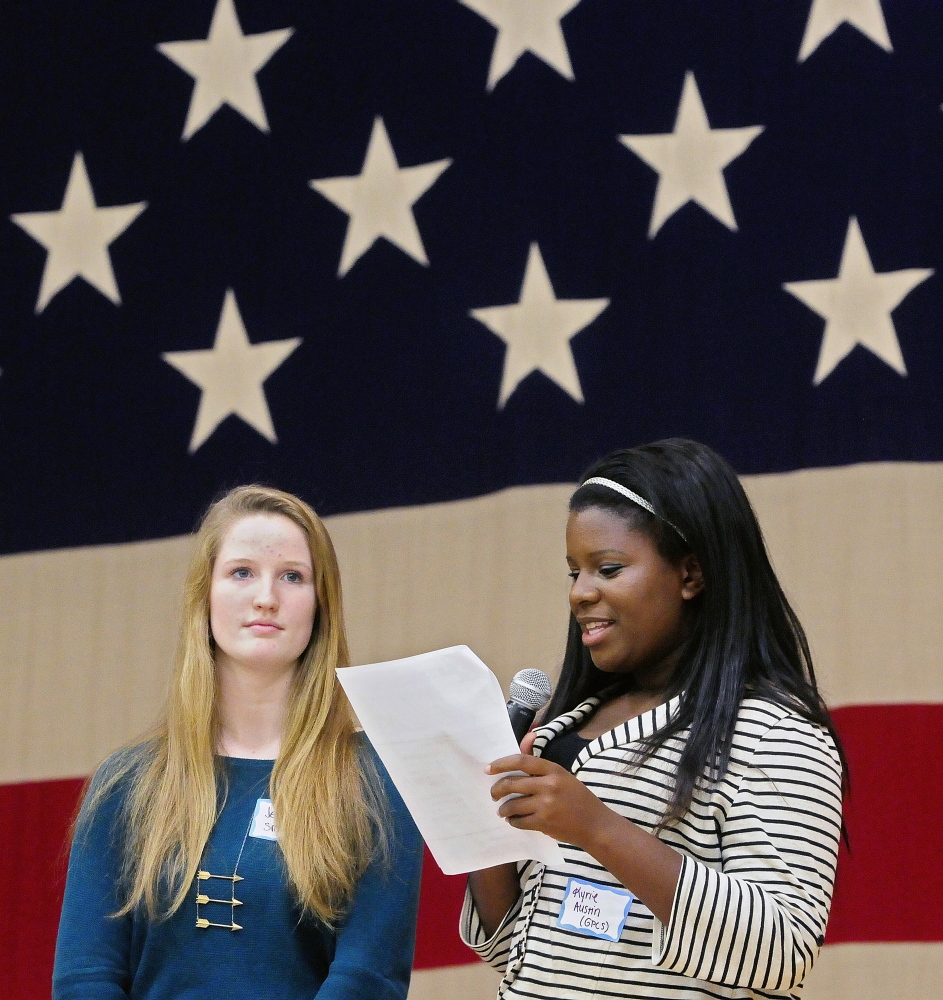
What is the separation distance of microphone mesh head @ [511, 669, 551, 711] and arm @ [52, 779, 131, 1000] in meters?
0.60

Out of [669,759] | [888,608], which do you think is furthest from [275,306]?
[669,759]

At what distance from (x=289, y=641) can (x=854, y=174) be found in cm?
217

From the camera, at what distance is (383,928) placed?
1807 millimetres

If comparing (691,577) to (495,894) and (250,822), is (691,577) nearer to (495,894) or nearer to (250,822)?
(495,894)

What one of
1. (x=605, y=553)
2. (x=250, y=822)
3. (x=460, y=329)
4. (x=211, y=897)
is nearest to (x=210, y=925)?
(x=211, y=897)

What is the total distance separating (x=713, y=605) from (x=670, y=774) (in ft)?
0.73

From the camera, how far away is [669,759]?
1593mm

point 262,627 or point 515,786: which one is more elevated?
point 262,627

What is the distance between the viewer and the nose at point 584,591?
169 cm

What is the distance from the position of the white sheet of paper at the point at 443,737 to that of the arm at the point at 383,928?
1.27 ft

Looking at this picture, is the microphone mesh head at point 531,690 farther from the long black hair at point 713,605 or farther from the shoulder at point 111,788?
the shoulder at point 111,788

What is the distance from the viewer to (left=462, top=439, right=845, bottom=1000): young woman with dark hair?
141 cm

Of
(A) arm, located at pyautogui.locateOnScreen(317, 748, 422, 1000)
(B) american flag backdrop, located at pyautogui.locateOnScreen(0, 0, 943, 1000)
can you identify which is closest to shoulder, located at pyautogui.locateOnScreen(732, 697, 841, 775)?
(A) arm, located at pyautogui.locateOnScreen(317, 748, 422, 1000)

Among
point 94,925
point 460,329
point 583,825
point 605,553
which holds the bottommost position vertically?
Result: point 94,925
